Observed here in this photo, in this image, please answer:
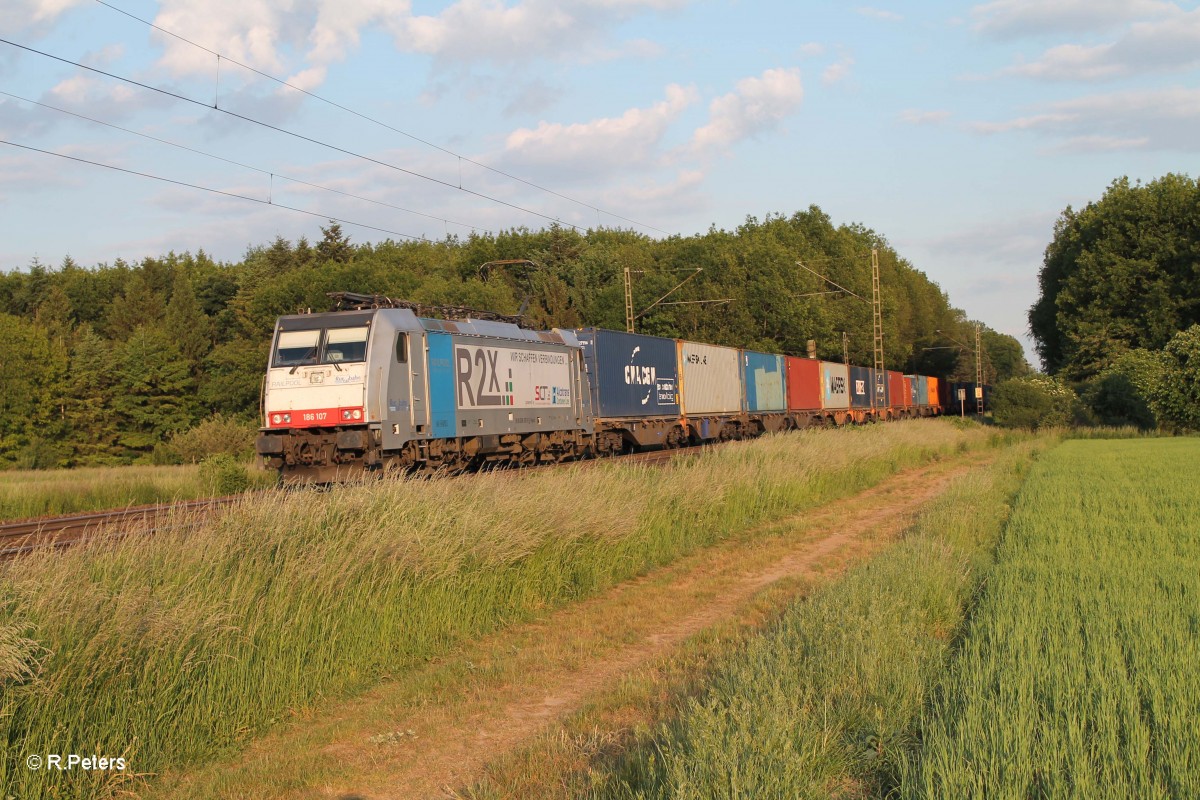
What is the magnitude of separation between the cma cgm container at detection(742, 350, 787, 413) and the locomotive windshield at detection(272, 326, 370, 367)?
1895 centimetres

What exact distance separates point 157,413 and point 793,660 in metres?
58.7

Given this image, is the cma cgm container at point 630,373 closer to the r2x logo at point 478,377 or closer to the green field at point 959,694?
the r2x logo at point 478,377

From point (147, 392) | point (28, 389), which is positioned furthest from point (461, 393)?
point (147, 392)

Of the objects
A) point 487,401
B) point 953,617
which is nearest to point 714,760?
point 953,617

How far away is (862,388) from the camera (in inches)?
1882

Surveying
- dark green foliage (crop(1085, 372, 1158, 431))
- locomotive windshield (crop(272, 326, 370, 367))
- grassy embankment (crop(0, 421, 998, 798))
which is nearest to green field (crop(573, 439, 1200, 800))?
grassy embankment (crop(0, 421, 998, 798))

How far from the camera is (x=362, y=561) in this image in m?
7.95

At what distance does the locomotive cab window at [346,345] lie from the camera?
55.9 ft

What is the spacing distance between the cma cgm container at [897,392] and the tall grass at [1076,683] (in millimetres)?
44949

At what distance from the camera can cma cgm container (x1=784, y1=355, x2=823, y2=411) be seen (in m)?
38.1

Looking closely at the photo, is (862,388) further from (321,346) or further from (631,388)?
(321,346)

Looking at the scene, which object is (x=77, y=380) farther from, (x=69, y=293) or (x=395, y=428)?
(x=395, y=428)

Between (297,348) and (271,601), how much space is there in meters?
11.5

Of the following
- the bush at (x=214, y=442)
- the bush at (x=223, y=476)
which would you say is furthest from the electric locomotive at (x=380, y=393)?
the bush at (x=214, y=442)
